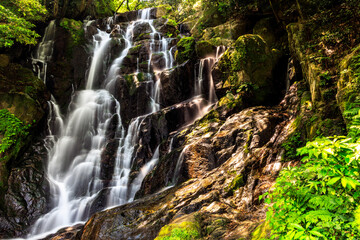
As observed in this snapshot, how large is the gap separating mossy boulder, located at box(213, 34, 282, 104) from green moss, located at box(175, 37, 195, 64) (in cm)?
413

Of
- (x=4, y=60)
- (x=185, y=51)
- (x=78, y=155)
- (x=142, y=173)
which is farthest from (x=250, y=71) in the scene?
(x=4, y=60)

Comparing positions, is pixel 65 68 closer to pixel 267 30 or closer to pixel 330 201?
pixel 267 30

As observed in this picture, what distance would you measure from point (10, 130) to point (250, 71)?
1217cm

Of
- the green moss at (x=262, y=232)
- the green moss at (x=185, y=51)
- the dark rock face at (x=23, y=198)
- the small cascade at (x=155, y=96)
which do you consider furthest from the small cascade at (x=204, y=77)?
the green moss at (x=262, y=232)

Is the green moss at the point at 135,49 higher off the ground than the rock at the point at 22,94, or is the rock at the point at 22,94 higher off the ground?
the green moss at the point at 135,49

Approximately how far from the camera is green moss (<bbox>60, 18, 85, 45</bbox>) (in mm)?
18750

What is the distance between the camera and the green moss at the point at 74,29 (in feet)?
61.5

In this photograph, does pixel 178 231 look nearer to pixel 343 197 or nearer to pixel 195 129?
pixel 343 197

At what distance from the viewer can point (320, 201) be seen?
1824mm

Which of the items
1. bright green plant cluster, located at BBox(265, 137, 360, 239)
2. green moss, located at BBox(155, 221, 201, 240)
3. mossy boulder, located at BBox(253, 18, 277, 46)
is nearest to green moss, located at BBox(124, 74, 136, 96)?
mossy boulder, located at BBox(253, 18, 277, 46)

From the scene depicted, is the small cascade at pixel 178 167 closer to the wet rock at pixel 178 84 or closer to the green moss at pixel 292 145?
the green moss at pixel 292 145

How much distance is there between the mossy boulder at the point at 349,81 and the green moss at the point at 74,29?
1944cm

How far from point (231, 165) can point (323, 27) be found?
509cm

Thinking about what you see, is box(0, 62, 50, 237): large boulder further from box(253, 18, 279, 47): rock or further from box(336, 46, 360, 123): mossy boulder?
box(253, 18, 279, 47): rock
